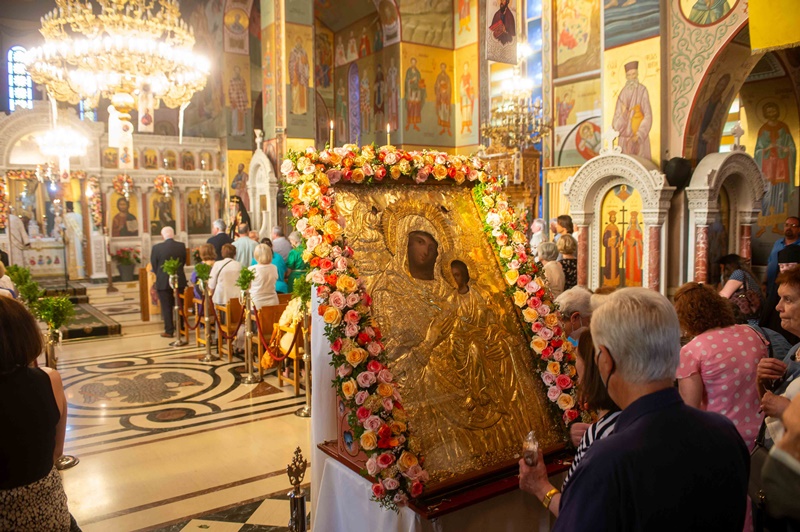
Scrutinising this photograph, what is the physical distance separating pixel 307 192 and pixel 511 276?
126 centimetres

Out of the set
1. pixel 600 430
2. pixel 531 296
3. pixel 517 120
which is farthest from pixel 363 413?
pixel 517 120

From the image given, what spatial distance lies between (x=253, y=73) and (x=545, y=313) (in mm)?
20515

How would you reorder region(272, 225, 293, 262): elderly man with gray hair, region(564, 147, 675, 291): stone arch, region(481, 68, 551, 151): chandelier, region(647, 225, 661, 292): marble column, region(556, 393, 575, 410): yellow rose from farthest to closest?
region(481, 68, 551, 151): chandelier
region(272, 225, 293, 262): elderly man with gray hair
region(647, 225, 661, 292): marble column
region(564, 147, 675, 291): stone arch
region(556, 393, 575, 410): yellow rose

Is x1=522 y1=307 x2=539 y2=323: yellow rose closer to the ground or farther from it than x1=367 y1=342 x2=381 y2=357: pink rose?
farther from it

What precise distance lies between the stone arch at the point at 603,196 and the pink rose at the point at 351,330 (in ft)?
21.9

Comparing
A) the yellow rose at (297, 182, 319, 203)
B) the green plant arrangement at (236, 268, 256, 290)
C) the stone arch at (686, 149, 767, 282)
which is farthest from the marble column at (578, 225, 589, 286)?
the yellow rose at (297, 182, 319, 203)

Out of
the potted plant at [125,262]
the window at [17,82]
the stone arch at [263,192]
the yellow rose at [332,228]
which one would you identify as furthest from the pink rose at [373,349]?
the window at [17,82]

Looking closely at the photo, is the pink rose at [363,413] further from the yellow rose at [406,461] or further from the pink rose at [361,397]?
the yellow rose at [406,461]

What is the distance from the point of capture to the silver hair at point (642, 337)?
64.2 inches

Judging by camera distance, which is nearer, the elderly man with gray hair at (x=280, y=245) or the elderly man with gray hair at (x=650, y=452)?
the elderly man with gray hair at (x=650, y=452)

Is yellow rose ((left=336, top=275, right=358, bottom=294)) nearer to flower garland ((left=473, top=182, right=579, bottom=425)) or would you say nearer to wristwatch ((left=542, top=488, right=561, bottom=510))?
flower garland ((left=473, top=182, right=579, bottom=425))

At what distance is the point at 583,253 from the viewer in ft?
30.8

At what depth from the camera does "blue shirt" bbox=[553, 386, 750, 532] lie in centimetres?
148

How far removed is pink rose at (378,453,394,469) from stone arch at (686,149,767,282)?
6.96 m
